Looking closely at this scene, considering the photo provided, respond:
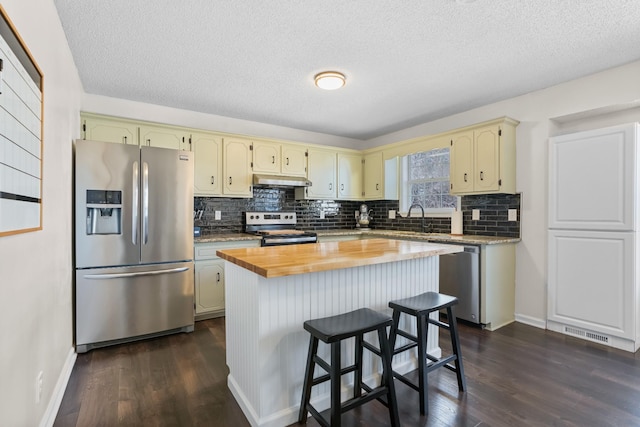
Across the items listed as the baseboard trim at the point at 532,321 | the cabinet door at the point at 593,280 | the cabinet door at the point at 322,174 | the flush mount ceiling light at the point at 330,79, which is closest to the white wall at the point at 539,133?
the baseboard trim at the point at 532,321

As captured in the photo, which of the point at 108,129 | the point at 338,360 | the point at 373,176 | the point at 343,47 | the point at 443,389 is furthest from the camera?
the point at 373,176

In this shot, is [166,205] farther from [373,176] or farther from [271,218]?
[373,176]

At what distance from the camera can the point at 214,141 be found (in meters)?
3.78

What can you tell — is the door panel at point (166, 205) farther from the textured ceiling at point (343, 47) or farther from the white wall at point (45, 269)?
the textured ceiling at point (343, 47)

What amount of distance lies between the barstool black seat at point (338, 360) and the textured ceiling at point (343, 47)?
1.83 m

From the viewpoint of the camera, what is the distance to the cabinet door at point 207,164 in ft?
12.1

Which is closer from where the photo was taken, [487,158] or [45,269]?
[45,269]

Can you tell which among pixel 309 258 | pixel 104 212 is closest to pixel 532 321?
pixel 309 258

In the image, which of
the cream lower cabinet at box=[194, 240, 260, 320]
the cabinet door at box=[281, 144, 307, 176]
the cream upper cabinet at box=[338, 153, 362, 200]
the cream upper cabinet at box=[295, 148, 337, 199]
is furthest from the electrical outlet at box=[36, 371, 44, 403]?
the cream upper cabinet at box=[338, 153, 362, 200]

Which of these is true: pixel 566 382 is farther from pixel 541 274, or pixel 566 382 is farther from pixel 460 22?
pixel 460 22

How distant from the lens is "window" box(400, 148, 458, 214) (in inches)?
167

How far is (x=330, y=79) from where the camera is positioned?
284cm

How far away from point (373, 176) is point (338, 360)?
3.63m

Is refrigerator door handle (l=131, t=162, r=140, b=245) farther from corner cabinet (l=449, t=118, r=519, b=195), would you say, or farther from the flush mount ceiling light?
corner cabinet (l=449, t=118, r=519, b=195)
